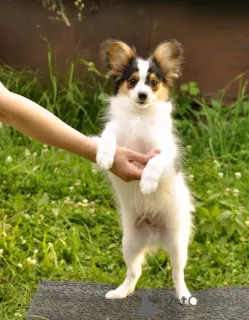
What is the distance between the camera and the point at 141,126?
371cm

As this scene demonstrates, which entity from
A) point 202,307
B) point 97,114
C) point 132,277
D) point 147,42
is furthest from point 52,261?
point 147,42

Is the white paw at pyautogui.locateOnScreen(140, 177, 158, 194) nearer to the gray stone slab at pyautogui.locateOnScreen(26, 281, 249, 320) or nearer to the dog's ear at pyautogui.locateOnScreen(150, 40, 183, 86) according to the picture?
the dog's ear at pyautogui.locateOnScreen(150, 40, 183, 86)

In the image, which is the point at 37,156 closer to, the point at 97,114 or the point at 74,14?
the point at 97,114

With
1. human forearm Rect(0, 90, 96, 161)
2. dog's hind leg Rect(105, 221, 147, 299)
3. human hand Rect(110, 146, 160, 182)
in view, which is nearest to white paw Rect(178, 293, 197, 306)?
dog's hind leg Rect(105, 221, 147, 299)

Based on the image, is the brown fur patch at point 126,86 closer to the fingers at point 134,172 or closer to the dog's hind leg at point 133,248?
the fingers at point 134,172

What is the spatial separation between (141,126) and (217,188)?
6.09ft

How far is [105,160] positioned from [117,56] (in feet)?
2.22

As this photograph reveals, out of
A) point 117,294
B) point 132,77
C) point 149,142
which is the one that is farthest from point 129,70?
point 117,294

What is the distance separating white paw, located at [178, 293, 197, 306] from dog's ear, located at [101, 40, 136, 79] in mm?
1269

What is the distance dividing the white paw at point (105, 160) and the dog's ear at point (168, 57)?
0.65 meters

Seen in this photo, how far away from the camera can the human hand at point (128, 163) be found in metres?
3.44

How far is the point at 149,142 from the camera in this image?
3.71 metres

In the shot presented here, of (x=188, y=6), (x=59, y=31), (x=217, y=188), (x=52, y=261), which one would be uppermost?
(x=188, y=6)

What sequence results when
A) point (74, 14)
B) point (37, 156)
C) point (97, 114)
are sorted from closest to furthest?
point (37, 156) → point (97, 114) → point (74, 14)
